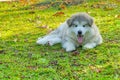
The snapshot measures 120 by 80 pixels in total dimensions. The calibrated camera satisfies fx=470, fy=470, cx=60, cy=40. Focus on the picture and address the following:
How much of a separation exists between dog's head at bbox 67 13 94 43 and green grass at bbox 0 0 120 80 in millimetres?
451

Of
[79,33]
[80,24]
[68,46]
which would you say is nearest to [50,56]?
[68,46]

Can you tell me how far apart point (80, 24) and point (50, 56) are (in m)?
1.03

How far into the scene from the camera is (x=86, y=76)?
8.52 metres

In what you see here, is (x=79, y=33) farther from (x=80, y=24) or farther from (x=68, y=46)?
(x=68, y=46)

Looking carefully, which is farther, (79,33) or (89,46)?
(89,46)

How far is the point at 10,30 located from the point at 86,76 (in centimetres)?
671

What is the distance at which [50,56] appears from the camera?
10305mm

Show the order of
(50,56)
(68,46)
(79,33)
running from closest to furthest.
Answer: (50,56) → (79,33) → (68,46)

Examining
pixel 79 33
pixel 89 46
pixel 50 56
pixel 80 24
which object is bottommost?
pixel 89 46

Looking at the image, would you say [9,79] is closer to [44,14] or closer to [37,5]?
[44,14]

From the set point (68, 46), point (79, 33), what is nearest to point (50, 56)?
point (68, 46)

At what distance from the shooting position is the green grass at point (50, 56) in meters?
8.75

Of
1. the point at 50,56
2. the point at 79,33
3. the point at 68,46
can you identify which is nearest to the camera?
the point at 50,56

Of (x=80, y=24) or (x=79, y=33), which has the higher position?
(x=80, y=24)
